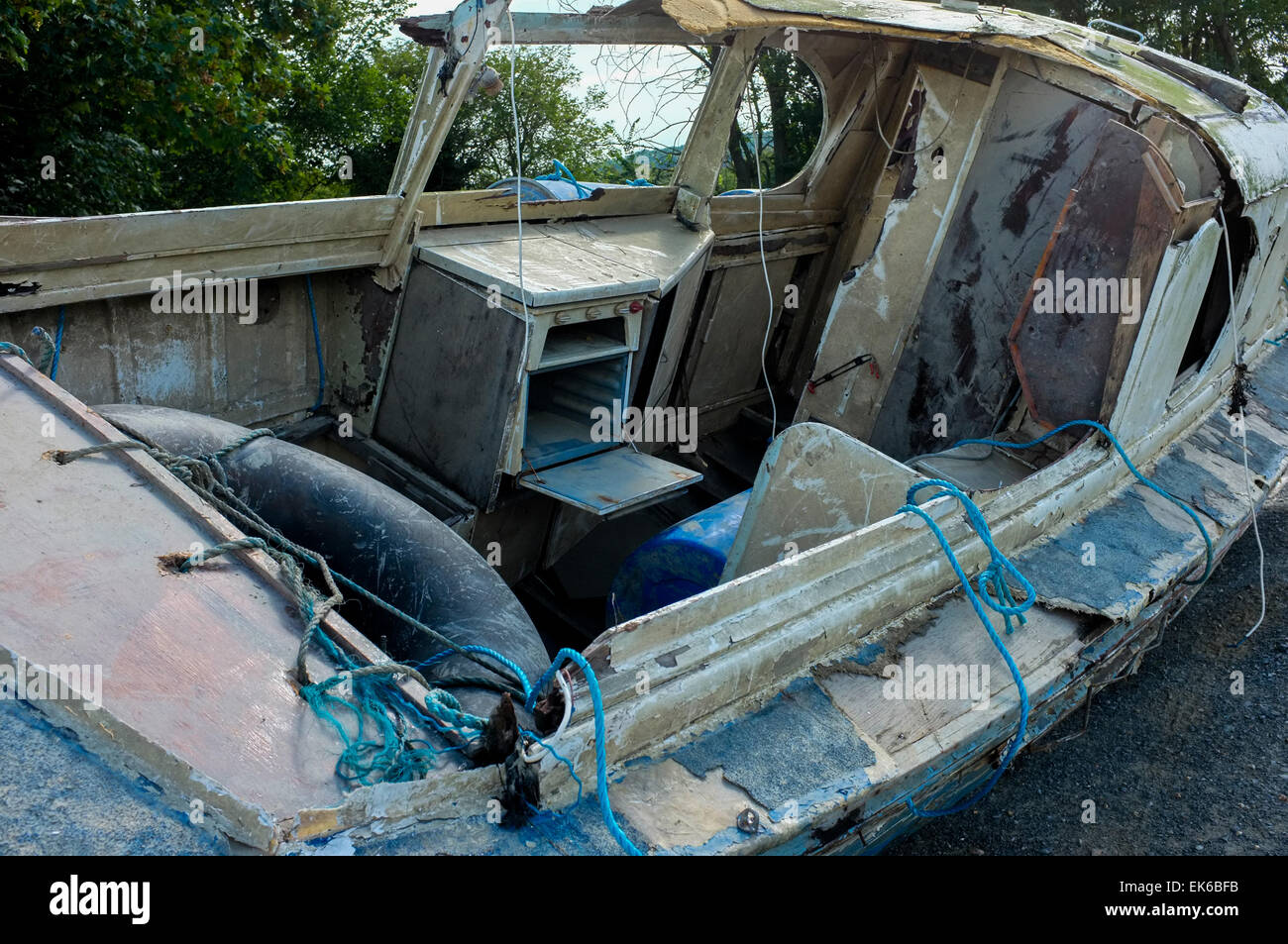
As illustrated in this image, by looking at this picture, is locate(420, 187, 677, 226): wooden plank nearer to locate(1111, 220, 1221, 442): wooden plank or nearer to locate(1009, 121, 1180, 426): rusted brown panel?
locate(1009, 121, 1180, 426): rusted brown panel

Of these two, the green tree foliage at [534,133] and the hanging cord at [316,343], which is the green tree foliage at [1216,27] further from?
the hanging cord at [316,343]

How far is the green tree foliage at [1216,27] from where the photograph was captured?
13062mm

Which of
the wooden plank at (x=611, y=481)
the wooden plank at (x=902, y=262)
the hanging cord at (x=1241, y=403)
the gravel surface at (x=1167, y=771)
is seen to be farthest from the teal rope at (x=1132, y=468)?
the wooden plank at (x=611, y=481)

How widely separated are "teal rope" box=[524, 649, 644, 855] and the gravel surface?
1597 mm

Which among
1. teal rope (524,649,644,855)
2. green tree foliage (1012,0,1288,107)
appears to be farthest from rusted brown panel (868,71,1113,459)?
green tree foliage (1012,0,1288,107)

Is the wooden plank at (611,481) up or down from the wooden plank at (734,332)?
down

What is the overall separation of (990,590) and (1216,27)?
13249 millimetres

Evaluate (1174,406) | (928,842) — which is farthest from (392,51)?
(928,842)

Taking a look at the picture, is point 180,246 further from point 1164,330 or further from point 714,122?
point 1164,330

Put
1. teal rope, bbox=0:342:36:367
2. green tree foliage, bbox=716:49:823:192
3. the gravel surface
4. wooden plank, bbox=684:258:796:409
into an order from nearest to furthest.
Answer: teal rope, bbox=0:342:36:367
the gravel surface
wooden plank, bbox=684:258:796:409
green tree foliage, bbox=716:49:823:192

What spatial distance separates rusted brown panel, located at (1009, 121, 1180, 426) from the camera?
374 centimetres

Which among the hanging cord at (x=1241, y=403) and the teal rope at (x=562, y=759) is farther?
the hanging cord at (x=1241, y=403)

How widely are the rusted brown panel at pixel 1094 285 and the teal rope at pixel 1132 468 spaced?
0.10m

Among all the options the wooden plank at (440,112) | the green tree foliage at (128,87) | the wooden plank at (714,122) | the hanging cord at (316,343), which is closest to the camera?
the wooden plank at (440,112)
